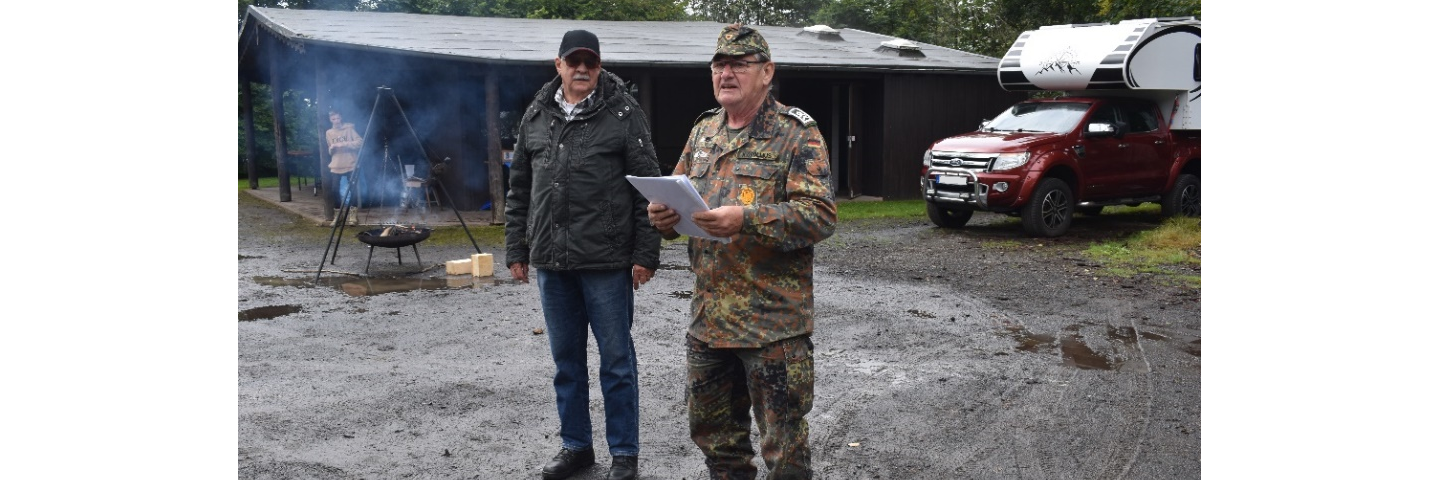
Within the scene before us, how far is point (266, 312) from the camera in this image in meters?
7.96

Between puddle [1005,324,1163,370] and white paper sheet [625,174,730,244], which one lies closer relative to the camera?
white paper sheet [625,174,730,244]

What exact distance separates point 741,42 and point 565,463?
74.8 inches

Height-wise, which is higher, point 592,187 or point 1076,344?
point 592,187

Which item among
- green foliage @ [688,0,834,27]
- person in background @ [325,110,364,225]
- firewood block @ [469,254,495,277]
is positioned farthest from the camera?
green foliage @ [688,0,834,27]

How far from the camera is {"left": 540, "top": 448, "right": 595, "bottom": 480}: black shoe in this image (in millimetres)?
4184

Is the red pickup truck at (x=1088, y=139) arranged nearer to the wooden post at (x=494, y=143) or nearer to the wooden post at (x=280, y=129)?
the wooden post at (x=494, y=143)

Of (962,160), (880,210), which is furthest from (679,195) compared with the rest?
(880,210)

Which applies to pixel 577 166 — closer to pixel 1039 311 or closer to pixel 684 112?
pixel 1039 311

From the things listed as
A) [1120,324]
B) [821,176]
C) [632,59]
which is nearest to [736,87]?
[821,176]

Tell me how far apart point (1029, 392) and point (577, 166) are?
2.89 metres

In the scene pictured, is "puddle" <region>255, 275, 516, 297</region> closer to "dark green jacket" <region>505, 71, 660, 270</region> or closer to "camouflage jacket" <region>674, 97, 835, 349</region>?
"dark green jacket" <region>505, 71, 660, 270</region>

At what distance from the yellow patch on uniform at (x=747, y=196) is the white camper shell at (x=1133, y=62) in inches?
425

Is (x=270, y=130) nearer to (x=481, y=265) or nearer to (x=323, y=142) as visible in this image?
(x=323, y=142)

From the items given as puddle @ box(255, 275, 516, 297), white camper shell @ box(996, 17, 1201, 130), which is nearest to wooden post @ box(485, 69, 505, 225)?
puddle @ box(255, 275, 516, 297)
